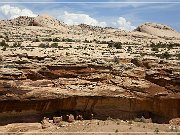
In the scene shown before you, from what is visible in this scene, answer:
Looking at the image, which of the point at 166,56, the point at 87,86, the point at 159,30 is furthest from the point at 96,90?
the point at 159,30

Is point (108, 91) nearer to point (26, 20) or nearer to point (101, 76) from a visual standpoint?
point (101, 76)

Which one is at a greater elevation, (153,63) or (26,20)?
(26,20)

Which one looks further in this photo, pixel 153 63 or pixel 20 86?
pixel 153 63

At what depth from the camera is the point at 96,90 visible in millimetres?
20953

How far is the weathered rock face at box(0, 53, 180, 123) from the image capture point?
20.4m

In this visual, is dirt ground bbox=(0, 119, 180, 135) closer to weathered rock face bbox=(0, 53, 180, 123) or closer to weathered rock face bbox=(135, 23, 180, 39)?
weathered rock face bbox=(0, 53, 180, 123)

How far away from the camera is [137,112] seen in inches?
860

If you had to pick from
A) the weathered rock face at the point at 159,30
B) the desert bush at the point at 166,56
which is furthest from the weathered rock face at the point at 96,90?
the weathered rock face at the point at 159,30

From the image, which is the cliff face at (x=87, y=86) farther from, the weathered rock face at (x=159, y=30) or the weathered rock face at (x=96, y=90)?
the weathered rock face at (x=159, y=30)

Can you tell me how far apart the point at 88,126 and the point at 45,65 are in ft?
12.9

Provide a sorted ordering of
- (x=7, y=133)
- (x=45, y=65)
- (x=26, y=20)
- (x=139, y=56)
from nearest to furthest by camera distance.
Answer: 1. (x=7, y=133)
2. (x=45, y=65)
3. (x=139, y=56)
4. (x=26, y=20)

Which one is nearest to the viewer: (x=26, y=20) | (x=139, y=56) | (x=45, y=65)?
(x=45, y=65)

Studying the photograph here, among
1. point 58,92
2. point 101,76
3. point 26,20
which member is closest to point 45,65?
point 58,92

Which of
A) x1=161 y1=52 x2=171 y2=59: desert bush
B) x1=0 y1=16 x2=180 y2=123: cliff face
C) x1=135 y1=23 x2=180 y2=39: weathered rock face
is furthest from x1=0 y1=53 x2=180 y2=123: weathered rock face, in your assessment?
x1=135 y1=23 x2=180 y2=39: weathered rock face
